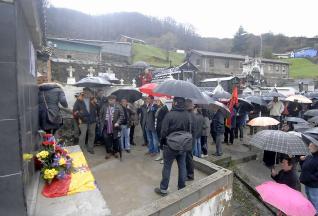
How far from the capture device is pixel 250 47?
2517 inches

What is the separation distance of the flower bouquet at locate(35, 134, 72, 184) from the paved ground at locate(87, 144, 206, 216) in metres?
1.01

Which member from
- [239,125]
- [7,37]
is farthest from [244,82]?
[7,37]

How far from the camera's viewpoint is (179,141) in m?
4.74

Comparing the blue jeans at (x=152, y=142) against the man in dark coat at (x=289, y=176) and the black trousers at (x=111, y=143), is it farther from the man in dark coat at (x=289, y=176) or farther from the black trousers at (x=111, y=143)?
the man in dark coat at (x=289, y=176)

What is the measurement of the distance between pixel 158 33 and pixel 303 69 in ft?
129

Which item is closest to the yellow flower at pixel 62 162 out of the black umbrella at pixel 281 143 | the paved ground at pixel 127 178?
the paved ground at pixel 127 178

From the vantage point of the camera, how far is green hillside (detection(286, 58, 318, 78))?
51.7 meters

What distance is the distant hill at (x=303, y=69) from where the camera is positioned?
51.7 metres

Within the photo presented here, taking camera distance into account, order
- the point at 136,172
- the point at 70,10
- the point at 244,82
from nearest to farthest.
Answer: the point at 136,172 → the point at 244,82 → the point at 70,10

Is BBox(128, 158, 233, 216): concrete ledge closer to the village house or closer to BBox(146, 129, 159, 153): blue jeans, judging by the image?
BBox(146, 129, 159, 153): blue jeans

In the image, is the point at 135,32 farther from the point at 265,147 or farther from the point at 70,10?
the point at 265,147

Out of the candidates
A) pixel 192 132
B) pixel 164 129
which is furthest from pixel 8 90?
pixel 192 132

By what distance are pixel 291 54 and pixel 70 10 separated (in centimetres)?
5921

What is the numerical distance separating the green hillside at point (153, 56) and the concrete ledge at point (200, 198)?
46.3 metres
